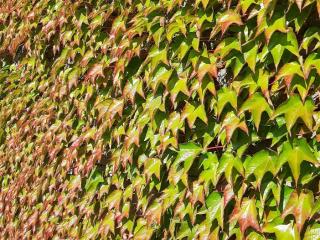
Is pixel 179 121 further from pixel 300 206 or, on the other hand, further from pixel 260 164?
pixel 300 206

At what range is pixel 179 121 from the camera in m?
2.47

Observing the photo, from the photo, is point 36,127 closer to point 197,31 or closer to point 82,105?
point 82,105

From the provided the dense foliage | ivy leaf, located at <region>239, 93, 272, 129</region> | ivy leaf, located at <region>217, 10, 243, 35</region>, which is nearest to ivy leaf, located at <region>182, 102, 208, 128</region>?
the dense foliage

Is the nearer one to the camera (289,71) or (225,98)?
(289,71)

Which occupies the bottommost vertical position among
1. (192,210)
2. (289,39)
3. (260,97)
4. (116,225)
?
(116,225)

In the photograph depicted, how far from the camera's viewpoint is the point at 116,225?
2996mm

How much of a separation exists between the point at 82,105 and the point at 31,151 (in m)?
1.00

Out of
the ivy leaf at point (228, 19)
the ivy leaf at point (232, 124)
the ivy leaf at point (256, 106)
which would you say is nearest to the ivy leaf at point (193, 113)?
the ivy leaf at point (232, 124)

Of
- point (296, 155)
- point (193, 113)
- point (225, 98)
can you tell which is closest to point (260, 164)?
point (296, 155)

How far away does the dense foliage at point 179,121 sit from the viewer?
2.03 m

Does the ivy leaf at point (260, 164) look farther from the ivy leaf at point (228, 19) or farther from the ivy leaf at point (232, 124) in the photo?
A: the ivy leaf at point (228, 19)

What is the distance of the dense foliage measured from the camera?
6.66 feet

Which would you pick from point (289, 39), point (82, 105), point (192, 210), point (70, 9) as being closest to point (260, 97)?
point (289, 39)

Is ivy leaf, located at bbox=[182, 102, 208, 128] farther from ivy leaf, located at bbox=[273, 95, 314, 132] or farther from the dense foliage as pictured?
ivy leaf, located at bbox=[273, 95, 314, 132]
